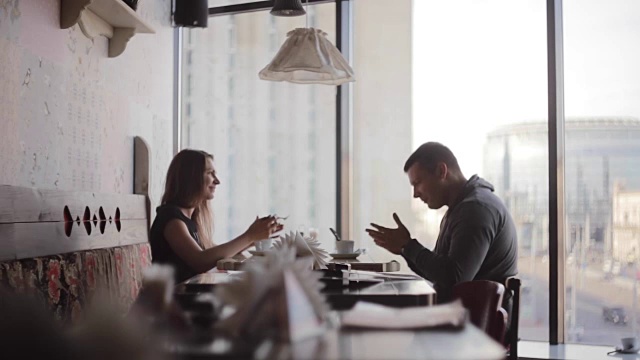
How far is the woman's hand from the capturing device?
329 centimetres

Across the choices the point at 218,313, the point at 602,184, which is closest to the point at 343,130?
the point at 602,184

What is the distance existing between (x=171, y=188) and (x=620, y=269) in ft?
8.08

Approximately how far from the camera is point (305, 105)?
4531 mm

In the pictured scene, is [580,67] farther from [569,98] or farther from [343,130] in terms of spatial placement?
[343,130]

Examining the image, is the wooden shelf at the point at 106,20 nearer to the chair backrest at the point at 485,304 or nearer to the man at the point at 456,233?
the man at the point at 456,233

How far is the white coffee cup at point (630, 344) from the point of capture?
3.77 meters

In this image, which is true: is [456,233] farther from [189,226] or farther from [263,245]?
[189,226]

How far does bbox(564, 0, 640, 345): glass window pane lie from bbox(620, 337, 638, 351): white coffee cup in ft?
0.30

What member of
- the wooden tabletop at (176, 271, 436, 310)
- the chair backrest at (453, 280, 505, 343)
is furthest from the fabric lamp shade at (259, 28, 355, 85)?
the chair backrest at (453, 280, 505, 343)

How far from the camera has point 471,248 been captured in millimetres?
2654

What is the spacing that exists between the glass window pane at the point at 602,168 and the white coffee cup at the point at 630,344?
0.09m

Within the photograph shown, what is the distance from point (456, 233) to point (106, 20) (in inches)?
80.0

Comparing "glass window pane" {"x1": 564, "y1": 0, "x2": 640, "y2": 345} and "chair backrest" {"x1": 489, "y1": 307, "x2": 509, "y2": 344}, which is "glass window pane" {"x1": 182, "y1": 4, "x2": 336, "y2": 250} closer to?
"glass window pane" {"x1": 564, "y1": 0, "x2": 640, "y2": 345}

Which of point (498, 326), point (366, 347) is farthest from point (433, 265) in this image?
point (366, 347)
